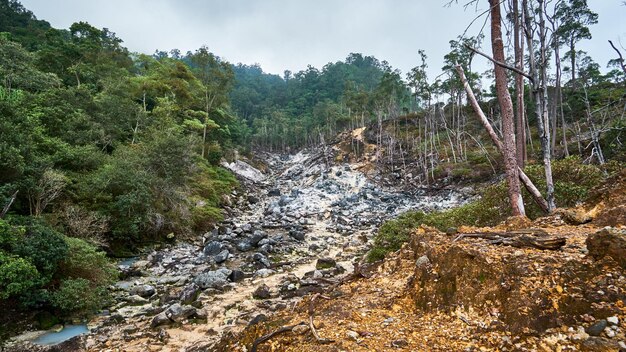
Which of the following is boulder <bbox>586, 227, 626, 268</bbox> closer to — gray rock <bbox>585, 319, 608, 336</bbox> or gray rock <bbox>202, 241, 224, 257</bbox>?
gray rock <bbox>585, 319, 608, 336</bbox>

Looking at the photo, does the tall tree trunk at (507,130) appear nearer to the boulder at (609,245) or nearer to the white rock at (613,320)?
the boulder at (609,245)

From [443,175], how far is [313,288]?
2549 cm

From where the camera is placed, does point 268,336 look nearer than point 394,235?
Yes

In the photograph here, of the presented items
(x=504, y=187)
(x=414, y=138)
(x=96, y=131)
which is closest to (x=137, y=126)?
(x=96, y=131)

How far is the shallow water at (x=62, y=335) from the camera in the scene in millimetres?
5691

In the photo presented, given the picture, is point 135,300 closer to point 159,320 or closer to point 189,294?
point 189,294

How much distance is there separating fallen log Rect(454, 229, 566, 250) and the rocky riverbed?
402 centimetres

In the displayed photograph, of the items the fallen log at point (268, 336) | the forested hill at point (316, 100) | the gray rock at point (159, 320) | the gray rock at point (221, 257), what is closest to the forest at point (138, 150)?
the gray rock at point (159, 320)

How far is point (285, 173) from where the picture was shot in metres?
43.6

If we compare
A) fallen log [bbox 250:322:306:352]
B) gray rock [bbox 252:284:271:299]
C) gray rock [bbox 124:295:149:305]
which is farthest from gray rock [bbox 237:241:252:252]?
fallen log [bbox 250:322:306:352]

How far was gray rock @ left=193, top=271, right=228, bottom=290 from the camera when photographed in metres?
8.69

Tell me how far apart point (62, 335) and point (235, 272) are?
169 inches

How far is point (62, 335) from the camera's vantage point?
5973 millimetres

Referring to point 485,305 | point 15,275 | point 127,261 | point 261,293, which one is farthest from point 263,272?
point 485,305
